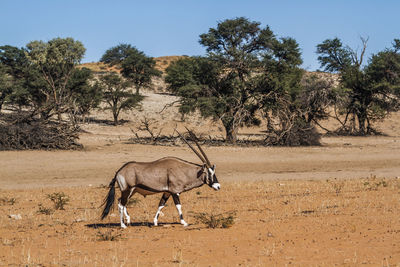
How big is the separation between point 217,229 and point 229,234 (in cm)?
46

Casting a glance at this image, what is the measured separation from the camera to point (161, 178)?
970cm

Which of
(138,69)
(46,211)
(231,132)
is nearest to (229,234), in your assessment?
(46,211)

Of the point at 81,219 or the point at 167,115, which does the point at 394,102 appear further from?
the point at 81,219

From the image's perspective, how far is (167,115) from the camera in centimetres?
4884

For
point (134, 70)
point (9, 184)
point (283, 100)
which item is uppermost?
point (134, 70)

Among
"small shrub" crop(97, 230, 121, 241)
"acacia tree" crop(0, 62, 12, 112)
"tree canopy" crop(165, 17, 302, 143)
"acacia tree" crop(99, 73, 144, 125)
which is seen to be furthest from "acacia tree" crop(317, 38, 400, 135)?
"small shrub" crop(97, 230, 121, 241)

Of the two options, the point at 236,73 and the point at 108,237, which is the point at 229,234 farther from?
the point at 236,73

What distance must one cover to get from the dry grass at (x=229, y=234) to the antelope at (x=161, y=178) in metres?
0.64

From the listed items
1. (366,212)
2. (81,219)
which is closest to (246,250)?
(366,212)

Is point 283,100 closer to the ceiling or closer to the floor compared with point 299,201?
closer to the ceiling

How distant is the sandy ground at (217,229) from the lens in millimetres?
7355

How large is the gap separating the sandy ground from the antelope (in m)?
0.65

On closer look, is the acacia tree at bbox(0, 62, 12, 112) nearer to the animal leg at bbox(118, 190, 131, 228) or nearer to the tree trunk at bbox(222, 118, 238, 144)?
the tree trunk at bbox(222, 118, 238, 144)

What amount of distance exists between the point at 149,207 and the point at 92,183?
20.7 feet
